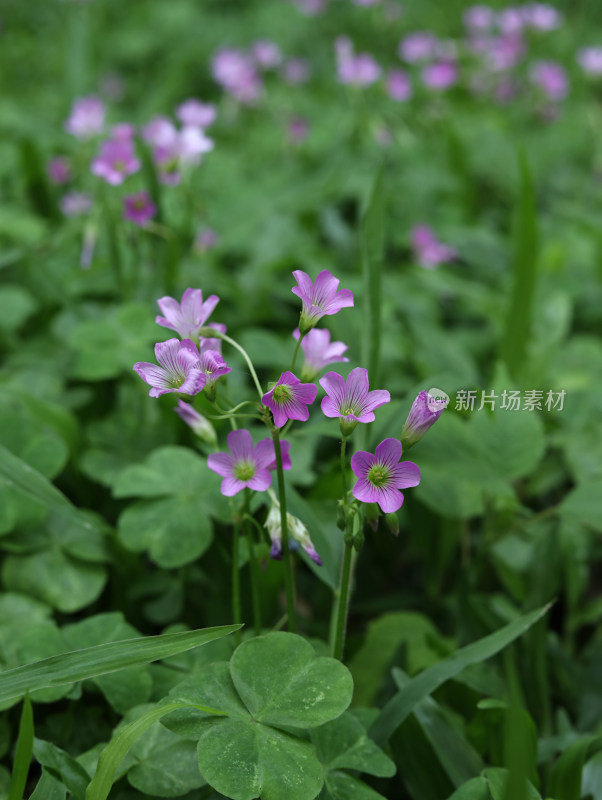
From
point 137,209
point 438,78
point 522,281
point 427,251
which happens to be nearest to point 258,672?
point 137,209

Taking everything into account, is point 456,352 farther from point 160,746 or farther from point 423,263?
point 160,746

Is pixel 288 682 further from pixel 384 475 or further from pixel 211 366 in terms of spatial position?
pixel 211 366

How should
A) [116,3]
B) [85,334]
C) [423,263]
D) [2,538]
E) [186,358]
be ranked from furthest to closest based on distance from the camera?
[116,3] < [423,263] < [85,334] < [2,538] < [186,358]

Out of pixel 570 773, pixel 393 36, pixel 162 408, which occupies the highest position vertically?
pixel 393 36

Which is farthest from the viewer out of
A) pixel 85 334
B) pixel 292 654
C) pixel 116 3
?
pixel 116 3

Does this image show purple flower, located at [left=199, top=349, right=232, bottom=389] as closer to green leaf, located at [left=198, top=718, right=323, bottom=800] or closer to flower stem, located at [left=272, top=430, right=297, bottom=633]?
flower stem, located at [left=272, top=430, right=297, bottom=633]

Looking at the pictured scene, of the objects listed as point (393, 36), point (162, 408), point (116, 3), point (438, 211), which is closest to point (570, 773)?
point (162, 408)

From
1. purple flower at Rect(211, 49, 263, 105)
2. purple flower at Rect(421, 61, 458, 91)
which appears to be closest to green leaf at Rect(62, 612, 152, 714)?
purple flower at Rect(211, 49, 263, 105)
